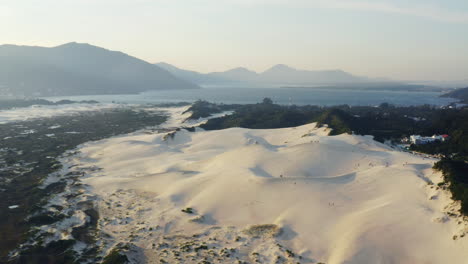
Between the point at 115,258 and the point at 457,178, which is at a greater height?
the point at 457,178

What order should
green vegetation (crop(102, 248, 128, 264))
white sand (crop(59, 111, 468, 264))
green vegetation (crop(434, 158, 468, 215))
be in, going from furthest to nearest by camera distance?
green vegetation (crop(434, 158, 468, 215))
white sand (crop(59, 111, 468, 264))
green vegetation (crop(102, 248, 128, 264))

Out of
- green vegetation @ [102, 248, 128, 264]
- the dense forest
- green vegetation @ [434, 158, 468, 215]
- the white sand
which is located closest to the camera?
green vegetation @ [102, 248, 128, 264]

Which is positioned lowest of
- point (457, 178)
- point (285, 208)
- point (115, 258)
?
point (115, 258)

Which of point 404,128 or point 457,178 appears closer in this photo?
point 457,178

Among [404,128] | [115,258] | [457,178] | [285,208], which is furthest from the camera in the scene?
[404,128]

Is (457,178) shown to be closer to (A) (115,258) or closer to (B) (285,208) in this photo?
(B) (285,208)

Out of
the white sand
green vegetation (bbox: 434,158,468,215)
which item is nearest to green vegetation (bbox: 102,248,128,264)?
the white sand

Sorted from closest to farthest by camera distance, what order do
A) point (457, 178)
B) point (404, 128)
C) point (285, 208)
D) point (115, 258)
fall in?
point (115, 258) < point (457, 178) < point (285, 208) < point (404, 128)

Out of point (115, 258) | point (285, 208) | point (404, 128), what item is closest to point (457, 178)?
point (285, 208)

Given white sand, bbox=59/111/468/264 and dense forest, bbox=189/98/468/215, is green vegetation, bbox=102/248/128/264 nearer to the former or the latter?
white sand, bbox=59/111/468/264
